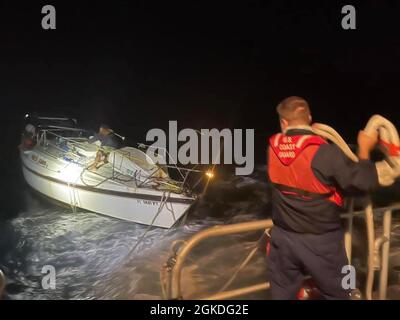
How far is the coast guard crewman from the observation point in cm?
230

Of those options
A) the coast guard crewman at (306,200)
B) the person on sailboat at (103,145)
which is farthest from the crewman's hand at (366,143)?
the person on sailboat at (103,145)

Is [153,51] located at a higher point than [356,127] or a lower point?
higher

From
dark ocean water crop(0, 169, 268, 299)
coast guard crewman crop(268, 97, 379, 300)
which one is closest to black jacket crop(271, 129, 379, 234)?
coast guard crewman crop(268, 97, 379, 300)

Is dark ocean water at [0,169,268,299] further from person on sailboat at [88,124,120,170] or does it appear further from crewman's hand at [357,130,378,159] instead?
crewman's hand at [357,130,378,159]

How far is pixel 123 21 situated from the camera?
4338cm

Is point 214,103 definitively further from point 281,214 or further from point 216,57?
point 281,214

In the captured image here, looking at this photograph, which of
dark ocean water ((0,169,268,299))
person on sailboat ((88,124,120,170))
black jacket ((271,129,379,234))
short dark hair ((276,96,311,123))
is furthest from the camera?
person on sailboat ((88,124,120,170))

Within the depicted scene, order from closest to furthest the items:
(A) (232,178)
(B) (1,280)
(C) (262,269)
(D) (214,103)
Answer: (B) (1,280), (C) (262,269), (A) (232,178), (D) (214,103)

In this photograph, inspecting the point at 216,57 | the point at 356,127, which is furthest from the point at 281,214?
the point at 216,57

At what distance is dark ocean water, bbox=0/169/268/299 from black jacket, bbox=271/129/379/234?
1.32 metres

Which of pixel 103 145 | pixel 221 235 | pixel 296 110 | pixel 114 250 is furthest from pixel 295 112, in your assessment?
pixel 103 145

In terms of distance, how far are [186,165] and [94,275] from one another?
31.4 feet

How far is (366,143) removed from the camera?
7.57ft

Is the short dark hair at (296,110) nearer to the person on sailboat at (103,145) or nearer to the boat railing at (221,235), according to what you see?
the boat railing at (221,235)
